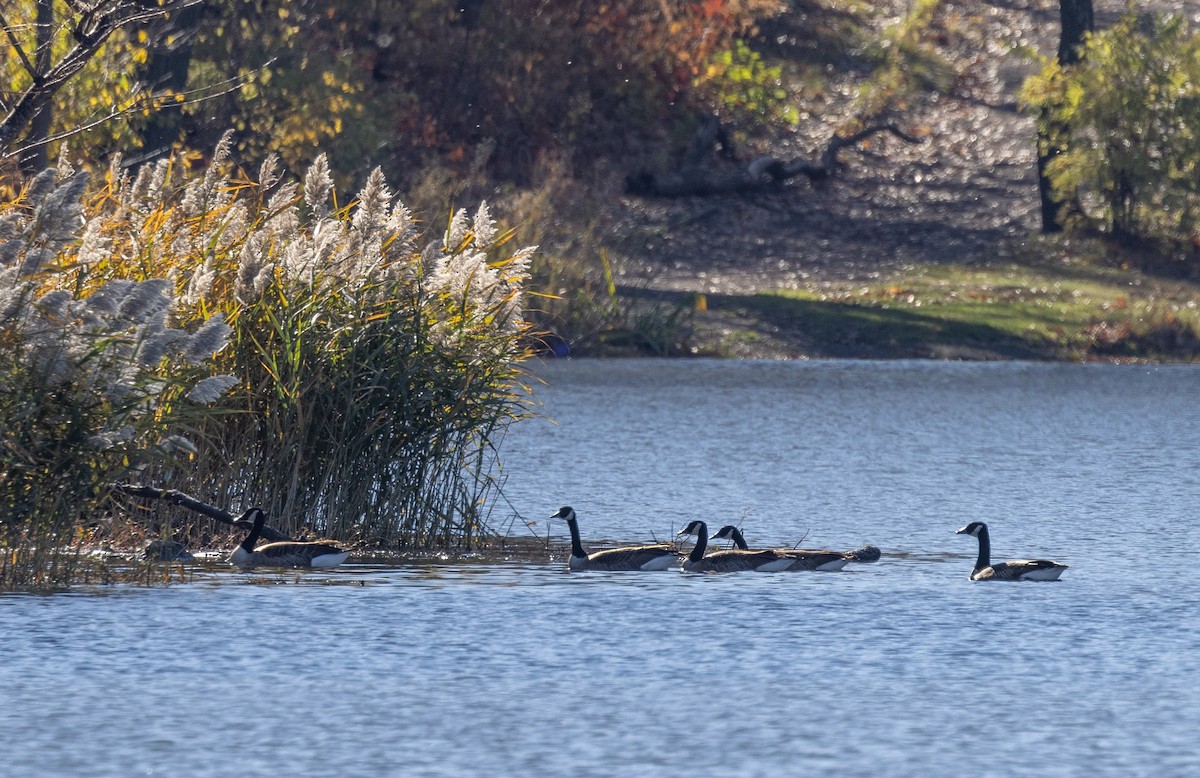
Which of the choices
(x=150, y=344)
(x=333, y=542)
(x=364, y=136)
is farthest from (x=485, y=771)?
(x=364, y=136)

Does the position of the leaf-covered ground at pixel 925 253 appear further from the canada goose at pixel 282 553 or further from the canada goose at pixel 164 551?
the canada goose at pixel 164 551

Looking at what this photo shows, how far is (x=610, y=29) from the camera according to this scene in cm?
4897

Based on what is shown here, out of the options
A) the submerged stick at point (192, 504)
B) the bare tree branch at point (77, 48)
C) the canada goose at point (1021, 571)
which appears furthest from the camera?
the bare tree branch at point (77, 48)

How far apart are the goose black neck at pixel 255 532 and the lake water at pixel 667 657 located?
1.03 feet

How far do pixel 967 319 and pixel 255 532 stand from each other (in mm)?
28082

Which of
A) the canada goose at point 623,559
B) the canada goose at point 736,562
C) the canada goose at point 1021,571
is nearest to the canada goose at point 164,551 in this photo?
the canada goose at point 623,559

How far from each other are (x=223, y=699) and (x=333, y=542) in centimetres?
425

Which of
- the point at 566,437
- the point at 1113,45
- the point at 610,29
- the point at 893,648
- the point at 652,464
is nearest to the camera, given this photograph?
the point at 893,648

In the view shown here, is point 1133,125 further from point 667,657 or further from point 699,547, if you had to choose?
point 667,657

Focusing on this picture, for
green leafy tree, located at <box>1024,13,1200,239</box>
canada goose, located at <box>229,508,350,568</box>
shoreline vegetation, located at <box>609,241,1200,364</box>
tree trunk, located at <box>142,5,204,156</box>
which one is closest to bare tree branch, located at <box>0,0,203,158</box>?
canada goose, located at <box>229,508,350,568</box>

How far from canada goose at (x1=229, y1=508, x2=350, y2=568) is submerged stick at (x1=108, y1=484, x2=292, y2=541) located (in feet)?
0.44

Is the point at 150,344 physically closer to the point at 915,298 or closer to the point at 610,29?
the point at 915,298

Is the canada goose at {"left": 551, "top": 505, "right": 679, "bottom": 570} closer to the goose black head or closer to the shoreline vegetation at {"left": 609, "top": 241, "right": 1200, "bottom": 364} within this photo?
the goose black head

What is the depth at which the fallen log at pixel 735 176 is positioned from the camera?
163 feet
